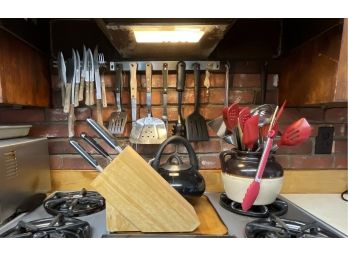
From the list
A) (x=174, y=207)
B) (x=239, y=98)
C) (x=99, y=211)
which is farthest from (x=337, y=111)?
(x=99, y=211)

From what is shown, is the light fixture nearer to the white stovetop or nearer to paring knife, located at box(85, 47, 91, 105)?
paring knife, located at box(85, 47, 91, 105)

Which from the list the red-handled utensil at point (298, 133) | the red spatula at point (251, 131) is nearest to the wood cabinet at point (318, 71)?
the red-handled utensil at point (298, 133)

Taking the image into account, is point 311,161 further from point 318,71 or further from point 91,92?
point 91,92

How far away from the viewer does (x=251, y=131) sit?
68 cm

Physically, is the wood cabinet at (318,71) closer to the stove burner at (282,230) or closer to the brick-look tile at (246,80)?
the brick-look tile at (246,80)

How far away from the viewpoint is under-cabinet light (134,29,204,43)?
66cm

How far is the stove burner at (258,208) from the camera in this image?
68 centimetres

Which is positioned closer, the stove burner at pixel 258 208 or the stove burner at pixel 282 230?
the stove burner at pixel 282 230

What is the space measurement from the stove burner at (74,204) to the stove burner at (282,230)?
45 centimetres

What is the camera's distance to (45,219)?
657mm

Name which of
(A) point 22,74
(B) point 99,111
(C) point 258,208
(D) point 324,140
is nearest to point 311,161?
(D) point 324,140

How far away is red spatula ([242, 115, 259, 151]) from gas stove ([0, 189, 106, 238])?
1.51 feet

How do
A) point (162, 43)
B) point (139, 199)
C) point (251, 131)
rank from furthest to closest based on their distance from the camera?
point (162, 43), point (251, 131), point (139, 199)

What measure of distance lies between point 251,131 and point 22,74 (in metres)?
0.70
